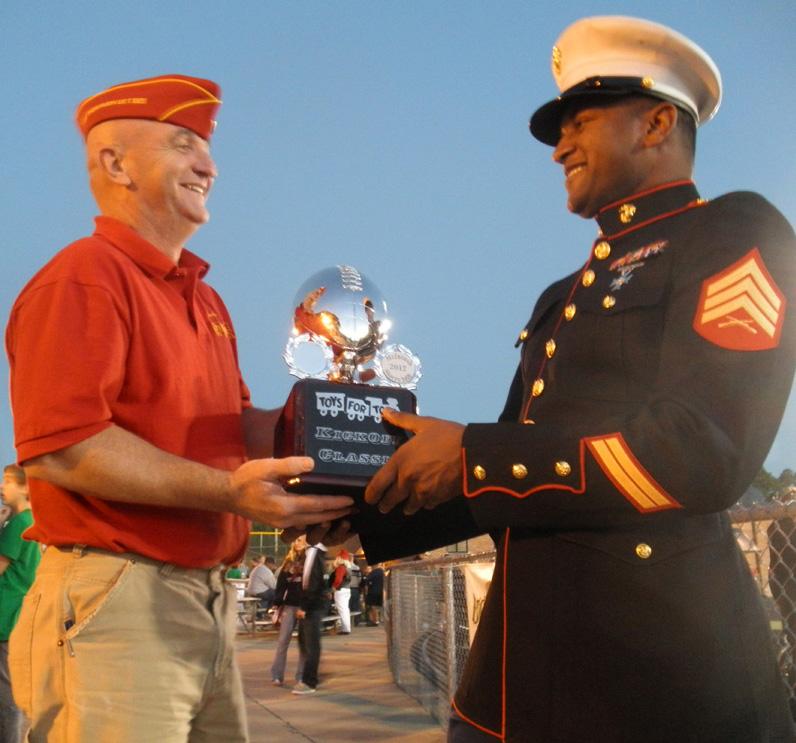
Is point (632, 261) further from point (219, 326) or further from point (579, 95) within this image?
point (219, 326)

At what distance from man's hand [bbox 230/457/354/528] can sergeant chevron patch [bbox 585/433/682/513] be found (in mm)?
731

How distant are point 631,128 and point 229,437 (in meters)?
1.36

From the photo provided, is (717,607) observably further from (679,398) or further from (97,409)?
(97,409)

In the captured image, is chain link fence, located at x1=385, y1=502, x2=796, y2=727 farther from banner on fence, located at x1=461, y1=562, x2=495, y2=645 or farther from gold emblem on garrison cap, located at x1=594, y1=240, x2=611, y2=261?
gold emblem on garrison cap, located at x1=594, y1=240, x2=611, y2=261

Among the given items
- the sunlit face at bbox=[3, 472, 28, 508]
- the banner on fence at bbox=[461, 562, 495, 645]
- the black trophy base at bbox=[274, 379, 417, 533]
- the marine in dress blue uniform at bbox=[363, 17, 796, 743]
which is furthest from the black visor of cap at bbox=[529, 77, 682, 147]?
the sunlit face at bbox=[3, 472, 28, 508]

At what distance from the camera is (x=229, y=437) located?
279 cm

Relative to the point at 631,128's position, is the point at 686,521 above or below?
below

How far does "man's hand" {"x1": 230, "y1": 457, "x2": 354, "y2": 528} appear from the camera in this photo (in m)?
2.25

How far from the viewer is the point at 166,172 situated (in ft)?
9.14

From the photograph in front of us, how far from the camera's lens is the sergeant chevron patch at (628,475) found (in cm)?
172

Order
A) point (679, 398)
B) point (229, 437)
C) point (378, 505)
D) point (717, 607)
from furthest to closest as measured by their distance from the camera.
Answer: point (229, 437), point (378, 505), point (717, 607), point (679, 398)

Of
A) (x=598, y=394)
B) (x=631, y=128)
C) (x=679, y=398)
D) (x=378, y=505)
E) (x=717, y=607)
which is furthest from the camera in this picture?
(x=378, y=505)

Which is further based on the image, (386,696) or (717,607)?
(386,696)

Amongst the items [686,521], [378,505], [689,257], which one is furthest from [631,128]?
[378,505]
